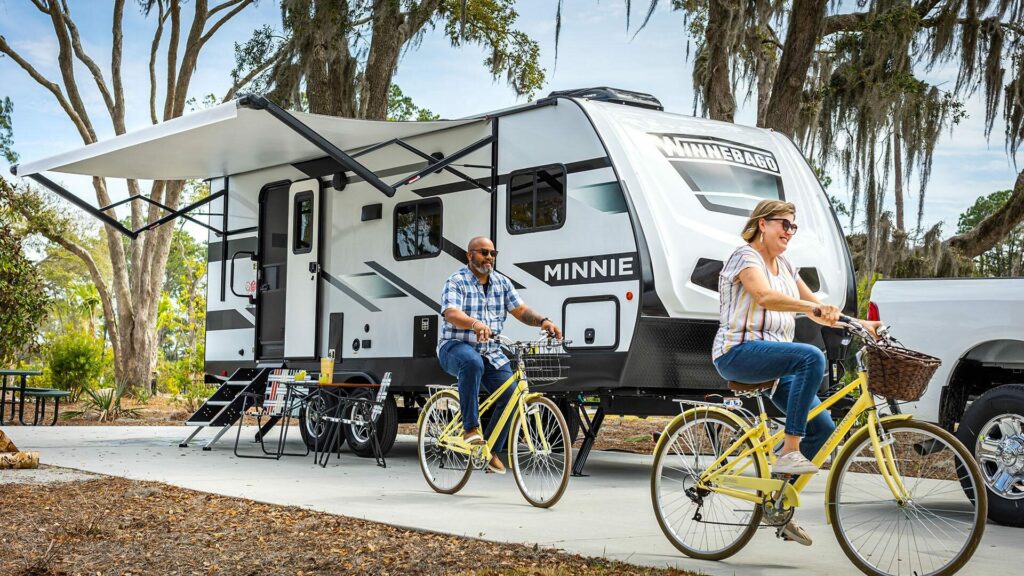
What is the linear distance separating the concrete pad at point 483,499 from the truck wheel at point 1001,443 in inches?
5.1

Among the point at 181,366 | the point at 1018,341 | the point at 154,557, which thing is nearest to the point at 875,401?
the point at 1018,341

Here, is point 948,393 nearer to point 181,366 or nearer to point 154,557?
point 154,557

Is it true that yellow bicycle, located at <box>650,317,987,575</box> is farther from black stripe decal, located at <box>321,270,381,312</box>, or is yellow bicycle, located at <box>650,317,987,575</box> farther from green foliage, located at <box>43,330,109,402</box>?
green foliage, located at <box>43,330,109,402</box>

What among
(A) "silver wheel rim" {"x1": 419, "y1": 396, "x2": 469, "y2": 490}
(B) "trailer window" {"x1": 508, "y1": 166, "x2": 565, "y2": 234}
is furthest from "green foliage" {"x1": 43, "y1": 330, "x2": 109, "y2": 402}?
(A) "silver wheel rim" {"x1": 419, "y1": 396, "x2": 469, "y2": 490}

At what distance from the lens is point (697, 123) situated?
9102 mm

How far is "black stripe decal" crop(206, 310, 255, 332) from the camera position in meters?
12.5

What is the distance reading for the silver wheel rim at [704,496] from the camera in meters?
5.17

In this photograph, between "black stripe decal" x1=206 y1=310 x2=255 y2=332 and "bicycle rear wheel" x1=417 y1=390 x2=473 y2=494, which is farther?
"black stripe decal" x1=206 y1=310 x2=255 y2=332

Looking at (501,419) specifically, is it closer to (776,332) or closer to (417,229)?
(776,332)

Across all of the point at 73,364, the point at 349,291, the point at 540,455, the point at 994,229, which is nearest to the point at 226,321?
the point at 349,291

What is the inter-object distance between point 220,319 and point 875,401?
9.49m

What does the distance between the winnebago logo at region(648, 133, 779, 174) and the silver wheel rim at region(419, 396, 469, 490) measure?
2575mm

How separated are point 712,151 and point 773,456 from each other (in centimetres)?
429

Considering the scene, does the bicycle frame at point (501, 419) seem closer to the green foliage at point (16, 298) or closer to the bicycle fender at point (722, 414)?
the bicycle fender at point (722, 414)
